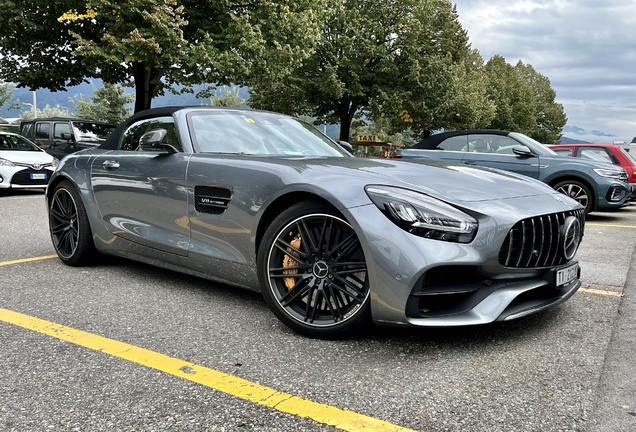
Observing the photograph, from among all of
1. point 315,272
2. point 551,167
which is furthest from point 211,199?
point 551,167

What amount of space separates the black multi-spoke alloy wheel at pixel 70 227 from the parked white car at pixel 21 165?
7.99 meters

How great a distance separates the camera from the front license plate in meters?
3.04

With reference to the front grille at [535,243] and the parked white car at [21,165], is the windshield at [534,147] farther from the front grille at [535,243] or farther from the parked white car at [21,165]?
the parked white car at [21,165]

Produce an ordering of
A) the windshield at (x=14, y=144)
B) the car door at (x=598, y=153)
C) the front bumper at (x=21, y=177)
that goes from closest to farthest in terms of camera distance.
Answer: the car door at (x=598, y=153) < the front bumper at (x=21, y=177) < the windshield at (x=14, y=144)

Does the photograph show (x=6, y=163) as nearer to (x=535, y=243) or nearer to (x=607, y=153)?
(x=535, y=243)

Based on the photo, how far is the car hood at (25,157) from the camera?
12.2m

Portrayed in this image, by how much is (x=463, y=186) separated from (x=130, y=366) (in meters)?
1.93

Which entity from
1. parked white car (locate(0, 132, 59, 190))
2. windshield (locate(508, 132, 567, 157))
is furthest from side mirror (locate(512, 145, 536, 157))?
parked white car (locate(0, 132, 59, 190))

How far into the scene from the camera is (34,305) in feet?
11.9

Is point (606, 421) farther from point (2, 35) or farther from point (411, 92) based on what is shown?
point (411, 92)

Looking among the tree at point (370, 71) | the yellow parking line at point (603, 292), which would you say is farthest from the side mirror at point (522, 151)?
the tree at point (370, 71)

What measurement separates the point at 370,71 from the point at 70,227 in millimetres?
24922

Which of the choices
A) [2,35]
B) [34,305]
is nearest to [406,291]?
[34,305]

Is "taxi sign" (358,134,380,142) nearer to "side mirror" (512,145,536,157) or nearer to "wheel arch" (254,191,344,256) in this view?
"side mirror" (512,145,536,157)
